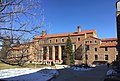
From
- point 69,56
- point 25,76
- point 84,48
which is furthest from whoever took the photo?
point 84,48

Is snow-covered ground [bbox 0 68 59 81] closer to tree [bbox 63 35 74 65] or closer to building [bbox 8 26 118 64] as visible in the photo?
building [bbox 8 26 118 64]

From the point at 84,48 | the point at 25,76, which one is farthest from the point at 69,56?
the point at 25,76

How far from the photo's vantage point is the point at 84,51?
66.4m

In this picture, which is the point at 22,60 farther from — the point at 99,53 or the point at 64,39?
the point at 64,39

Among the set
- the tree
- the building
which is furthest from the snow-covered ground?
the tree

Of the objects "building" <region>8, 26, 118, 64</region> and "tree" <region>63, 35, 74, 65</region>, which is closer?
"tree" <region>63, 35, 74, 65</region>

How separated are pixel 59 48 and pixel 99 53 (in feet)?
55.5

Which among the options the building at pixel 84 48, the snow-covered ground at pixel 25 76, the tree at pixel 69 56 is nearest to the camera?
the snow-covered ground at pixel 25 76

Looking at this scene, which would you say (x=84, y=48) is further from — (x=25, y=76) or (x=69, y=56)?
(x=25, y=76)

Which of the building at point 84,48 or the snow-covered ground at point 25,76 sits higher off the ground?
the building at point 84,48

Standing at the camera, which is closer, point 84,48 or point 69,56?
point 69,56

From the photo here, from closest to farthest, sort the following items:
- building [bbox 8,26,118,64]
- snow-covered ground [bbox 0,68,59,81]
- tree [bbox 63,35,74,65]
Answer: snow-covered ground [bbox 0,68,59,81]
tree [bbox 63,35,74,65]
building [bbox 8,26,118,64]

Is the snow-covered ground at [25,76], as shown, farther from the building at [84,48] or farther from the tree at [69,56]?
the tree at [69,56]

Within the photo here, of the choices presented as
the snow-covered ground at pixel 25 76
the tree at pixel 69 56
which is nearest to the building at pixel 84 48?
the tree at pixel 69 56
